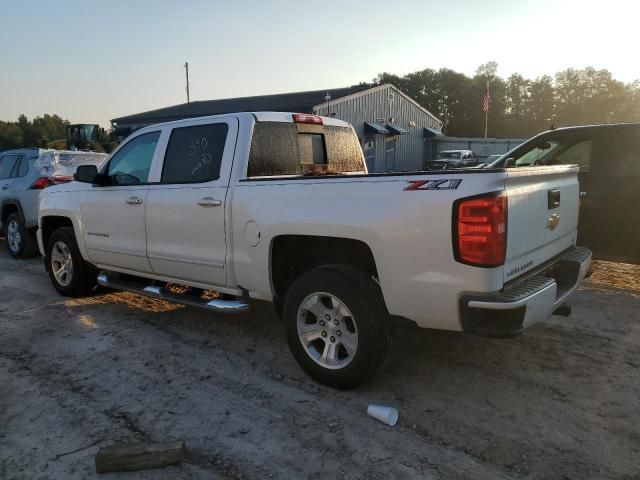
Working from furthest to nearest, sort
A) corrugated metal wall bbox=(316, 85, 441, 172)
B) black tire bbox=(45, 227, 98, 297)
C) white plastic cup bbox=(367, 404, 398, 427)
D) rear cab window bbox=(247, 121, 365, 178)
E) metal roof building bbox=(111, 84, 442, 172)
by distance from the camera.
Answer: corrugated metal wall bbox=(316, 85, 441, 172)
metal roof building bbox=(111, 84, 442, 172)
black tire bbox=(45, 227, 98, 297)
rear cab window bbox=(247, 121, 365, 178)
white plastic cup bbox=(367, 404, 398, 427)

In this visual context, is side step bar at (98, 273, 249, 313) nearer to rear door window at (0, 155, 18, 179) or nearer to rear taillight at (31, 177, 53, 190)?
rear taillight at (31, 177, 53, 190)

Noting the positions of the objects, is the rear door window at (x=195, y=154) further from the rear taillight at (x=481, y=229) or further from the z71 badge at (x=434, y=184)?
the rear taillight at (x=481, y=229)

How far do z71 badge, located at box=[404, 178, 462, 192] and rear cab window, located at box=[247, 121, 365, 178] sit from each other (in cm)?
160

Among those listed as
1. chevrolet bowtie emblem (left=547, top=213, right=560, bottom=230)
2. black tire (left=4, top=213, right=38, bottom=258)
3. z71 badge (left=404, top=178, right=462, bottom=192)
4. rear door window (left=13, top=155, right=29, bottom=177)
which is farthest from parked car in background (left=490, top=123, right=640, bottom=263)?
rear door window (left=13, top=155, right=29, bottom=177)

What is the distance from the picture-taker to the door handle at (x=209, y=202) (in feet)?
13.2

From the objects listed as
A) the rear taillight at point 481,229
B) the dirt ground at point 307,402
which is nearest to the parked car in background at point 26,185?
the dirt ground at point 307,402

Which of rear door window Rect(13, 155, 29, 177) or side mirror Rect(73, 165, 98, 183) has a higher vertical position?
rear door window Rect(13, 155, 29, 177)

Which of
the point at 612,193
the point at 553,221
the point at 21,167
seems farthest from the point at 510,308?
the point at 21,167

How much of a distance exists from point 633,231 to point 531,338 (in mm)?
2108

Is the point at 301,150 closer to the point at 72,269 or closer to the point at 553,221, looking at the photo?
the point at 553,221

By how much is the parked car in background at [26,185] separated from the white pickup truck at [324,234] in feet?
11.6

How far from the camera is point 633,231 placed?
547 cm

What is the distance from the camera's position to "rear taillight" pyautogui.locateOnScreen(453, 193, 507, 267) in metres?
2.74

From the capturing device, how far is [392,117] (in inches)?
1286
